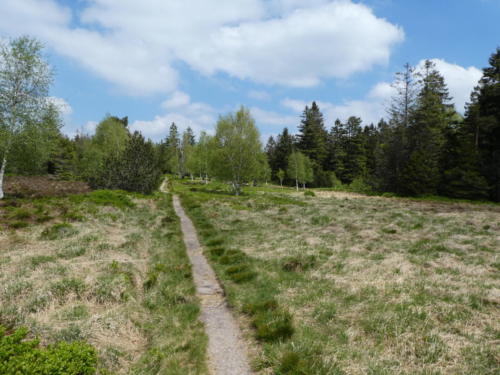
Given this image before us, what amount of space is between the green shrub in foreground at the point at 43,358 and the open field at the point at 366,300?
125 inches

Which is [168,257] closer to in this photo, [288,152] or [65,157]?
[65,157]

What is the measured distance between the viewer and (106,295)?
7.60 m

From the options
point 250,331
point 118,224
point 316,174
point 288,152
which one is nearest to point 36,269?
point 250,331

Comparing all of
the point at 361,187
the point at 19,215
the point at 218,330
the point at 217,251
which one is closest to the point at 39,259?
the point at 217,251

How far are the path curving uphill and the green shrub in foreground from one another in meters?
2.25

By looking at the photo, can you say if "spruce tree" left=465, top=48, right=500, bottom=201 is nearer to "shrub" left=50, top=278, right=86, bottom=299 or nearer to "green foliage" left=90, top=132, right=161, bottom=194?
"green foliage" left=90, top=132, right=161, bottom=194

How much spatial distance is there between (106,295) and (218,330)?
3.29m

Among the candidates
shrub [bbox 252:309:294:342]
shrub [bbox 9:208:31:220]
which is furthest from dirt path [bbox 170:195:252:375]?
shrub [bbox 9:208:31:220]

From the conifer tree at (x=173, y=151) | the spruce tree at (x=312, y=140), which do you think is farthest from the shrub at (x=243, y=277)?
the conifer tree at (x=173, y=151)

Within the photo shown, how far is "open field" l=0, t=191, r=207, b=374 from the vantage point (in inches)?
225

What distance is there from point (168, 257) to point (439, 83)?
73182 millimetres

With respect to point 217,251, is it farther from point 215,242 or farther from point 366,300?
point 366,300

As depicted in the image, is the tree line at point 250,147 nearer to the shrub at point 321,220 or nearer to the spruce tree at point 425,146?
the spruce tree at point 425,146

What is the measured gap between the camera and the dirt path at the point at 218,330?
5452 mm
